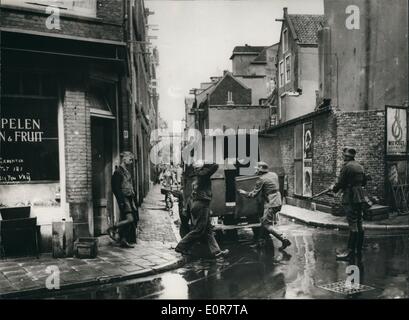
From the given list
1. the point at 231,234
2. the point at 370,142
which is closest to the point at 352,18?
the point at 370,142

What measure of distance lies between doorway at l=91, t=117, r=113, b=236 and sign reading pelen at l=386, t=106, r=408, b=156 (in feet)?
30.2

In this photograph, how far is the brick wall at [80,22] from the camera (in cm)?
866

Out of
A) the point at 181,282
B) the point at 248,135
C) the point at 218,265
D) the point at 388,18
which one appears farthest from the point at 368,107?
the point at 181,282

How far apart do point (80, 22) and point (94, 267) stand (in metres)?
5.45

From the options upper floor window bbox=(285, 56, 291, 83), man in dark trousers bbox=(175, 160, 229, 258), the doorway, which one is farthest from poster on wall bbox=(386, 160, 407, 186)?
upper floor window bbox=(285, 56, 291, 83)

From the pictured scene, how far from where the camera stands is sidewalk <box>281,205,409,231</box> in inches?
469

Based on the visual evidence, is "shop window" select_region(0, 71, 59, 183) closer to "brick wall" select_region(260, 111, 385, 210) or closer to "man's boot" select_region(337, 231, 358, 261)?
"man's boot" select_region(337, 231, 358, 261)

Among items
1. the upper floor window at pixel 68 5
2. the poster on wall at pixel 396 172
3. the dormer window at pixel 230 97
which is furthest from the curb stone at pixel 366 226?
the dormer window at pixel 230 97

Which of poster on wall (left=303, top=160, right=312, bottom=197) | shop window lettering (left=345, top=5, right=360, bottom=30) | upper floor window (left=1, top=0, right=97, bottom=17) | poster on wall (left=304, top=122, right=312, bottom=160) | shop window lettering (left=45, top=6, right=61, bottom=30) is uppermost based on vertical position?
shop window lettering (left=345, top=5, right=360, bottom=30)

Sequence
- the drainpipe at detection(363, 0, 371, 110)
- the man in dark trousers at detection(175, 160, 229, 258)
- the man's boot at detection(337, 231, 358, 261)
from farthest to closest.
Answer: the drainpipe at detection(363, 0, 371, 110) < the man in dark trousers at detection(175, 160, 229, 258) < the man's boot at detection(337, 231, 358, 261)

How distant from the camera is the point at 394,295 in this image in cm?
582

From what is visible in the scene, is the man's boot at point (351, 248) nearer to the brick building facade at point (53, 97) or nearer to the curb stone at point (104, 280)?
the curb stone at point (104, 280)
